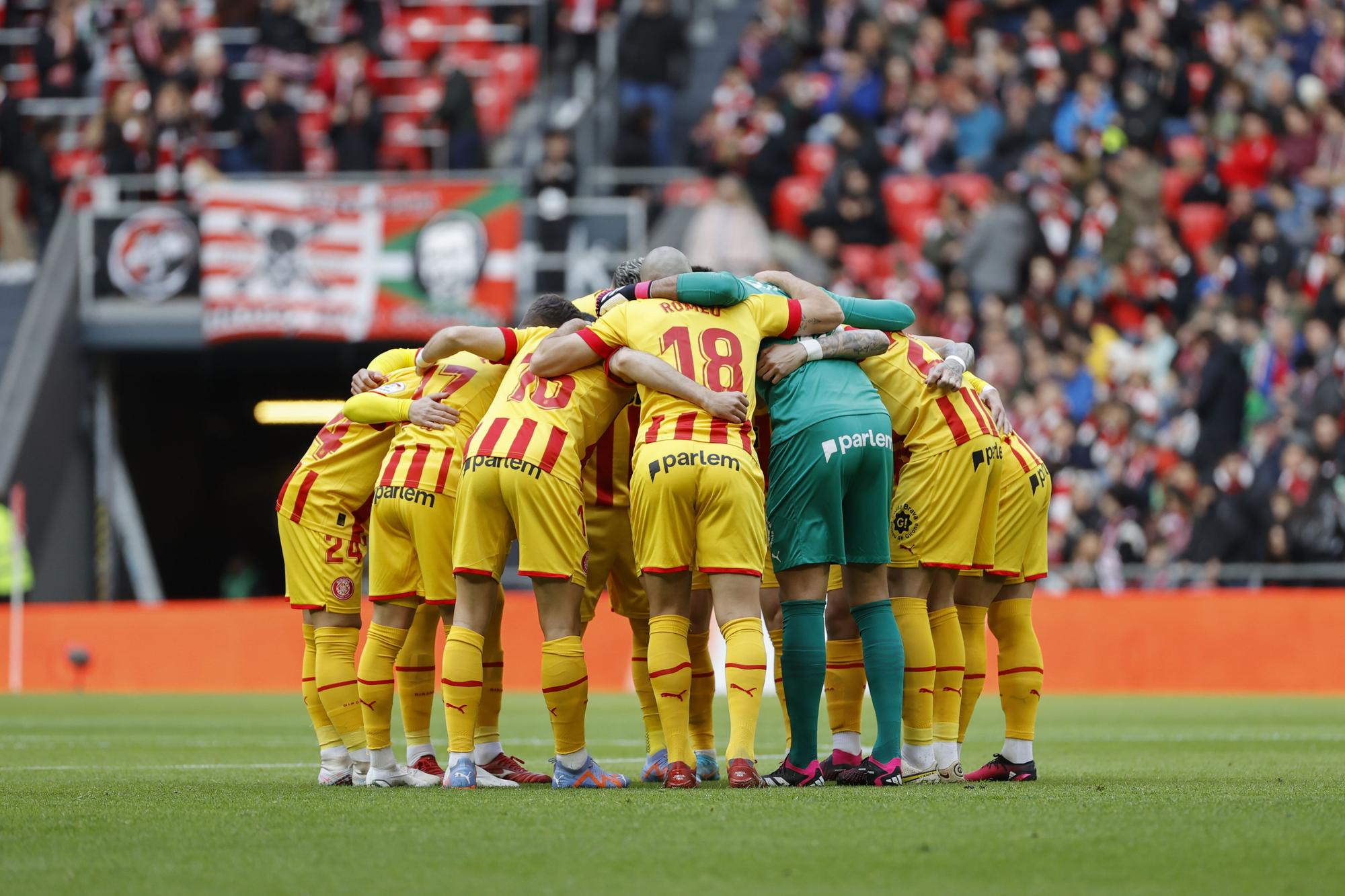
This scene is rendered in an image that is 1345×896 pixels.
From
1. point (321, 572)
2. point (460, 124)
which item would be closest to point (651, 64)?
point (460, 124)

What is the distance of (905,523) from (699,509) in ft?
3.78

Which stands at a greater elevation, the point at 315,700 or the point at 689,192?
the point at 689,192

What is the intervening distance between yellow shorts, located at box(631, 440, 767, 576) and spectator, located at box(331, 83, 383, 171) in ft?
54.0

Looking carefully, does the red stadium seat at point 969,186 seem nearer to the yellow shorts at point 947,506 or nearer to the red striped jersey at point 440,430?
the yellow shorts at point 947,506

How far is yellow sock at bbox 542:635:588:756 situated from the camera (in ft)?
25.2

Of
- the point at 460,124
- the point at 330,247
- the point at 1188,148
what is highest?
the point at 460,124

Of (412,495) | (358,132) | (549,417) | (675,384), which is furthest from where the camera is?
(358,132)

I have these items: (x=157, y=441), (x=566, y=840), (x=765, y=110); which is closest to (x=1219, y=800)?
(x=566, y=840)

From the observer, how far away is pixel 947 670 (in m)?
8.35

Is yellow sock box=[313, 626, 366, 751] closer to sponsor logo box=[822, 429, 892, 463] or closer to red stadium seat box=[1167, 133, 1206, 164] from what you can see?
sponsor logo box=[822, 429, 892, 463]

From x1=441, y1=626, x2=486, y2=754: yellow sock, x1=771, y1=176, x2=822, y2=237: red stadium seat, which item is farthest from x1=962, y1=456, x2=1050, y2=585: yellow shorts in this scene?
x1=771, y1=176, x2=822, y2=237: red stadium seat

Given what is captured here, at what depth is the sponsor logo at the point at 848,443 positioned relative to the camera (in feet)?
25.6

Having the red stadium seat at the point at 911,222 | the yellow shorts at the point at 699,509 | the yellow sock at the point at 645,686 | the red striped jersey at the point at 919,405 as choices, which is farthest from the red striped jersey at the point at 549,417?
the red stadium seat at the point at 911,222

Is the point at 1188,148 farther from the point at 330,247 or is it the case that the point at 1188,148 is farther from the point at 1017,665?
the point at 1017,665
